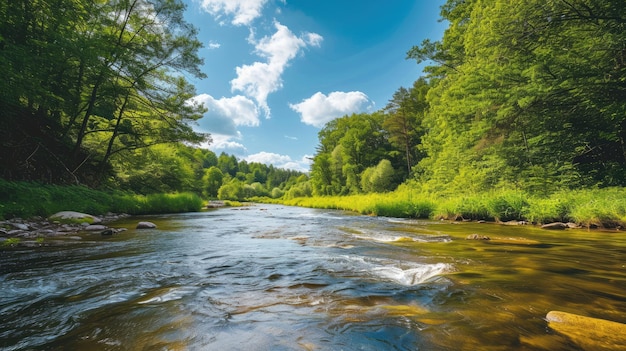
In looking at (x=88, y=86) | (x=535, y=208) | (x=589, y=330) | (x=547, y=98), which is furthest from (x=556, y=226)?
(x=88, y=86)

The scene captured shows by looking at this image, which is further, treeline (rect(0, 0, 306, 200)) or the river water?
treeline (rect(0, 0, 306, 200))

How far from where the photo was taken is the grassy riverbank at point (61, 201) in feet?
29.3

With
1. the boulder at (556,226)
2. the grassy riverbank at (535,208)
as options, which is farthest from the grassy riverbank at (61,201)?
the boulder at (556,226)

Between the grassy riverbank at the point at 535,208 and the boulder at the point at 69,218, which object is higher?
the grassy riverbank at the point at 535,208

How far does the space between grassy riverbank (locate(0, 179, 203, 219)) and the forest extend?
1.88 m

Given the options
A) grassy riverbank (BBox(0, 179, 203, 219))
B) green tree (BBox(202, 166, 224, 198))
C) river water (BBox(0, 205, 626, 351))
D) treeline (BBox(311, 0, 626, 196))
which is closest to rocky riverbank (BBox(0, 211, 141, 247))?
grassy riverbank (BBox(0, 179, 203, 219))

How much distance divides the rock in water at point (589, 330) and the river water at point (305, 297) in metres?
0.09

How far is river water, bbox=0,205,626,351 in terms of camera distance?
210 centimetres

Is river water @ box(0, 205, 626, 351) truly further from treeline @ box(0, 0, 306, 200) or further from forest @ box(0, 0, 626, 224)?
treeline @ box(0, 0, 306, 200)

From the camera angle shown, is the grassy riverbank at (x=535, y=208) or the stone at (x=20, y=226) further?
the grassy riverbank at (x=535, y=208)

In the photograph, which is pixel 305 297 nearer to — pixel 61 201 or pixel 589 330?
pixel 589 330

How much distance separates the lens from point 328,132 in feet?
211

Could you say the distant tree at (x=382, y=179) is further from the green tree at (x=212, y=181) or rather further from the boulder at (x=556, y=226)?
the green tree at (x=212, y=181)

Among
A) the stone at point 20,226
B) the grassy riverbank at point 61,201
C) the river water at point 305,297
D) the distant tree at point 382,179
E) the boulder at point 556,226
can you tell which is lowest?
the river water at point 305,297
